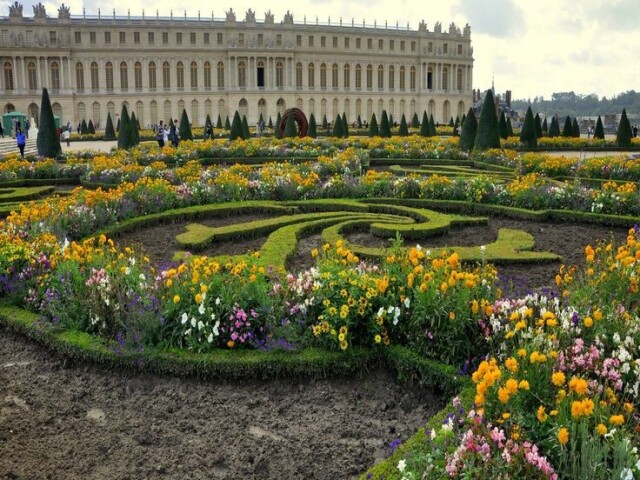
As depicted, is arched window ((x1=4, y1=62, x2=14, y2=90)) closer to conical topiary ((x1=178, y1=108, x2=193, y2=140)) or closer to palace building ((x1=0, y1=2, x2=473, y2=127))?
palace building ((x1=0, y1=2, x2=473, y2=127))

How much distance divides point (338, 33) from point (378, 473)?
226ft

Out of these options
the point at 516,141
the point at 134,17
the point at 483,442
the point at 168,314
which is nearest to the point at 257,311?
the point at 168,314

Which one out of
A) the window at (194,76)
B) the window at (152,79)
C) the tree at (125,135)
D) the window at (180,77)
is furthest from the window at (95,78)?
the tree at (125,135)

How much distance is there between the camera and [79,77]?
Result: 62.7 m

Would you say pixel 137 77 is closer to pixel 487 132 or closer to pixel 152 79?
pixel 152 79

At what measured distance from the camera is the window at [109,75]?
63.5m

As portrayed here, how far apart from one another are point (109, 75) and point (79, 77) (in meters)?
2.68

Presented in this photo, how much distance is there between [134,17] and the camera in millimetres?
64000

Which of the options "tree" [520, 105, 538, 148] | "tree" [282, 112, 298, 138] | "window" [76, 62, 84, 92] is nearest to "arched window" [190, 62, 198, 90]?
"window" [76, 62, 84, 92]

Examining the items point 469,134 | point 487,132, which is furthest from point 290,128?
point 487,132

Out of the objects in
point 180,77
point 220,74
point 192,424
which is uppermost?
point 220,74

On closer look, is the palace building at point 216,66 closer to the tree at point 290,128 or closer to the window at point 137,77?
the window at point 137,77

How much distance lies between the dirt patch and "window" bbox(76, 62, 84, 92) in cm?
6213

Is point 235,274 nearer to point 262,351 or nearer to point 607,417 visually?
point 262,351
